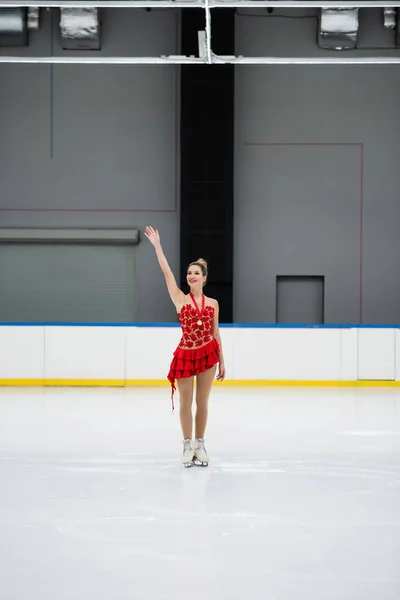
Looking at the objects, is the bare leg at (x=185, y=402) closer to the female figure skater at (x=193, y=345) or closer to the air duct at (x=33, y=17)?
the female figure skater at (x=193, y=345)

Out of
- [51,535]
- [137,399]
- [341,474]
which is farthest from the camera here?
[137,399]

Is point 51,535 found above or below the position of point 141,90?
below

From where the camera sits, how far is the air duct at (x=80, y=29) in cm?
1289

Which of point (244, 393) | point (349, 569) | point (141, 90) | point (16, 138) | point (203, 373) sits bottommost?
point (244, 393)

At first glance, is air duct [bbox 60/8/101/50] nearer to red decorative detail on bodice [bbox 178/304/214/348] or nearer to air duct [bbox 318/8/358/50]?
air duct [bbox 318/8/358/50]

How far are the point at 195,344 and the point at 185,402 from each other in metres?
0.42

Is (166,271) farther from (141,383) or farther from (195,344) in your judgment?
(141,383)

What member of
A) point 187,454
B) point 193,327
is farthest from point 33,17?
point 187,454

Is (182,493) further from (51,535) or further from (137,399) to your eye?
(137,399)

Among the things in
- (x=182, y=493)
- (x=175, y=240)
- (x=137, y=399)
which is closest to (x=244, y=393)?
(x=137, y=399)

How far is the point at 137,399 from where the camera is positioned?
941 centimetres

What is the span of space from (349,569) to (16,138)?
1212 cm

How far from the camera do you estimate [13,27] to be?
1310 cm

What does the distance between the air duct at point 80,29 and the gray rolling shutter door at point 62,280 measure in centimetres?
368
